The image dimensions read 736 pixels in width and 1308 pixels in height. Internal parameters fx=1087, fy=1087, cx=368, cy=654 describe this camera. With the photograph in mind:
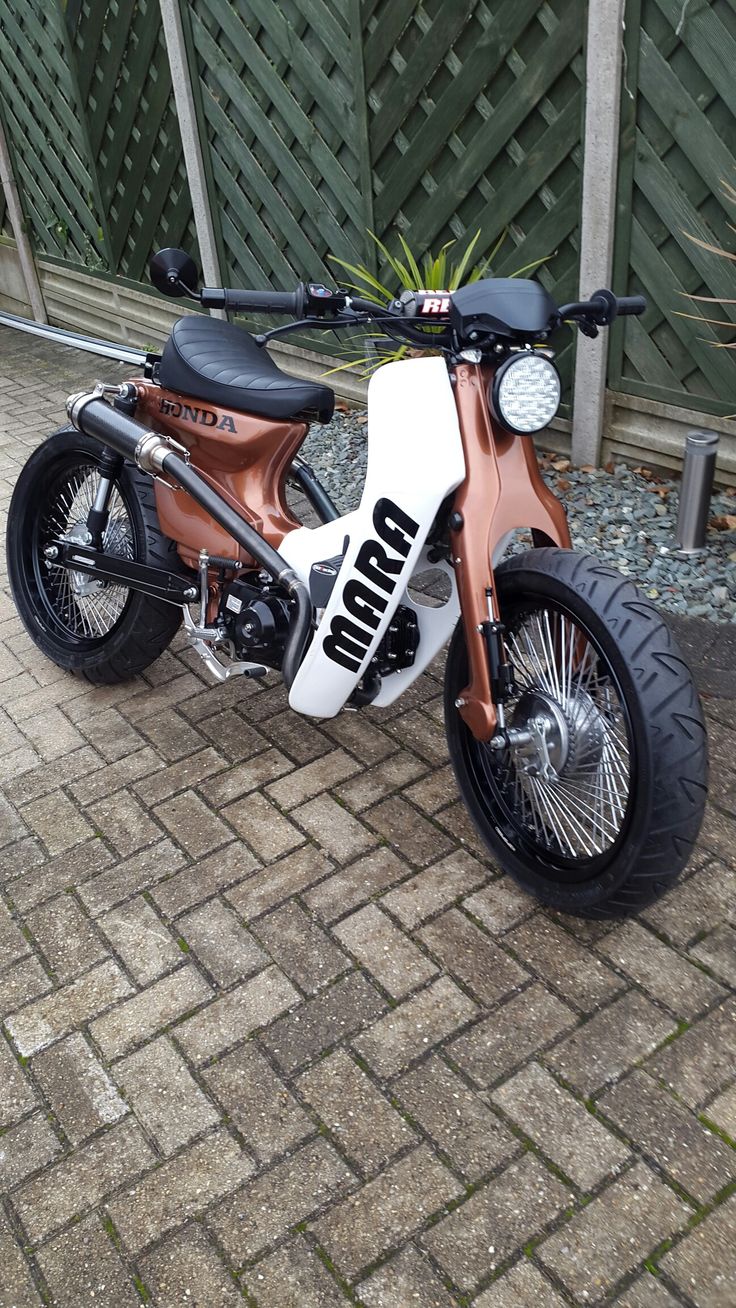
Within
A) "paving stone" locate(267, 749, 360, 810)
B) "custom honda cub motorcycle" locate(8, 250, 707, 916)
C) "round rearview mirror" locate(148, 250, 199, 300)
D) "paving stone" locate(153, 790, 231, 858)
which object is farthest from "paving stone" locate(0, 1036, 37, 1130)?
"round rearview mirror" locate(148, 250, 199, 300)

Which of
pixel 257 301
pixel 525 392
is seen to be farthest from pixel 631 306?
Result: pixel 257 301

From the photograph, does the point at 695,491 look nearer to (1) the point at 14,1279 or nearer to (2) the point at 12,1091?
(2) the point at 12,1091

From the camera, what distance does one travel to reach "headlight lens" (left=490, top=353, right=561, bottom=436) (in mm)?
2168

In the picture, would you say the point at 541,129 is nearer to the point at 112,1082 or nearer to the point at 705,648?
the point at 705,648

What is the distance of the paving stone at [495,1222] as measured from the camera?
1802mm

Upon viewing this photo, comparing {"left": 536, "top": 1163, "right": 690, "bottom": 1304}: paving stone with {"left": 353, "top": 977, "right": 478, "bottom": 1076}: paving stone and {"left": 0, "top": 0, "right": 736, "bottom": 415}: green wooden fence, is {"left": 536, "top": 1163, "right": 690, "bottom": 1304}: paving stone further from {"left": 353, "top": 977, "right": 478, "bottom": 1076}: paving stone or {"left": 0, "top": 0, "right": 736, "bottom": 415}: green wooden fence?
{"left": 0, "top": 0, "right": 736, "bottom": 415}: green wooden fence

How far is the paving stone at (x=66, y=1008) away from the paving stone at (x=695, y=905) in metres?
1.19

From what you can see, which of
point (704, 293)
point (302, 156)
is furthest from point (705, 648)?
point (302, 156)

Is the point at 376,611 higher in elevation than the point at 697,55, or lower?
lower

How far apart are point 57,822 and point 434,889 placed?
106cm

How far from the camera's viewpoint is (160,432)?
3113 millimetres

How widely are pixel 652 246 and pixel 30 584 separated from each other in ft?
8.18

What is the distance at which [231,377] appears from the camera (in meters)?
2.87

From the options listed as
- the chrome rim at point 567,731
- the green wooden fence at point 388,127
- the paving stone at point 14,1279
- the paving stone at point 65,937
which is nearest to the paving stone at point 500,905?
the chrome rim at point 567,731
